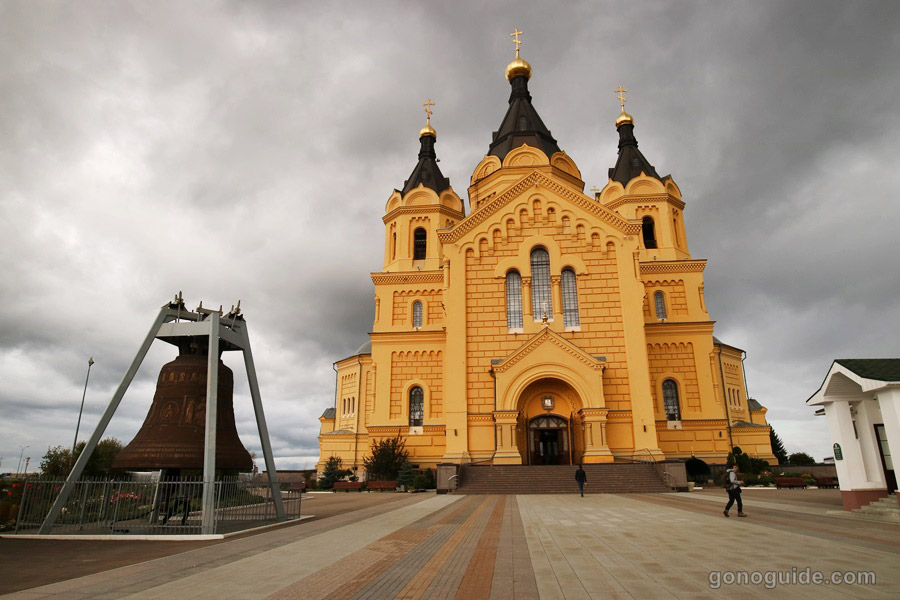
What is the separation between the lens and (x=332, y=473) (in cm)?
3134

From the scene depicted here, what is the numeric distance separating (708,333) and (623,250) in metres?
8.56

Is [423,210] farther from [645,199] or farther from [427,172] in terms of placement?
[645,199]

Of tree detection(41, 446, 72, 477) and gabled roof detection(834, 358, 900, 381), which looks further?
tree detection(41, 446, 72, 477)

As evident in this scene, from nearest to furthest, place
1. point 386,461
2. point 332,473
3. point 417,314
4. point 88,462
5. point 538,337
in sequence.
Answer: point 88,462
point 538,337
point 386,461
point 332,473
point 417,314

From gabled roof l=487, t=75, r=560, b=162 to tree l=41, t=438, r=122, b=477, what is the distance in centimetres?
2785

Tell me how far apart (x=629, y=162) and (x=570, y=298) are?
14.8 meters

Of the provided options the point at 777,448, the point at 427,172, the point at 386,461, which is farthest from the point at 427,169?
the point at 777,448

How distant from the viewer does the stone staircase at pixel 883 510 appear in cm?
1132

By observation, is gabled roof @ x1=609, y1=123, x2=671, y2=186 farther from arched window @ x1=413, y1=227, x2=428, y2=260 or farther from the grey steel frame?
the grey steel frame

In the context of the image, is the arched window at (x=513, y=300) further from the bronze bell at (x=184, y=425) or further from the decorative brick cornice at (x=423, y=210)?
the bronze bell at (x=184, y=425)

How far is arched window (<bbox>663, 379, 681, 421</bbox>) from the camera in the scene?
101 feet

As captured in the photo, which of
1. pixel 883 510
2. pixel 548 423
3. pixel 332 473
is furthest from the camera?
pixel 332 473

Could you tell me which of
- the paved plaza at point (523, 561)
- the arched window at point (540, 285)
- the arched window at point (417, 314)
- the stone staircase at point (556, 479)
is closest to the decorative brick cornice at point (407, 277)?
the arched window at point (417, 314)

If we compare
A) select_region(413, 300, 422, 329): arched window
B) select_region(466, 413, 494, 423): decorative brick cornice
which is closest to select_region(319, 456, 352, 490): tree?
select_region(413, 300, 422, 329): arched window
